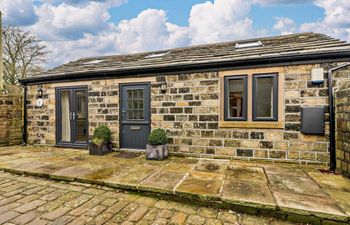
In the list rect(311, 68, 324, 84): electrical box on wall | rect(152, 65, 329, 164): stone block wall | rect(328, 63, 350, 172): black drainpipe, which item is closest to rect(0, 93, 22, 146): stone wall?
rect(152, 65, 329, 164): stone block wall

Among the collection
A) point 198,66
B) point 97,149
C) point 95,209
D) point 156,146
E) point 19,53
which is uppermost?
point 19,53

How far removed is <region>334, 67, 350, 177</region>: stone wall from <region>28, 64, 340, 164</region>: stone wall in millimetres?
321

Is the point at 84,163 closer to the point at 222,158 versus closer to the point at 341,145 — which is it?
the point at 222,158

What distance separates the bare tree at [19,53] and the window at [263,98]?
1602 cm

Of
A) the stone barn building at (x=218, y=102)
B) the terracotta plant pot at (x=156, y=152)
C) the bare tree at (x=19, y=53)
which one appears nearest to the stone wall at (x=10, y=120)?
the stone barn building at (x=218, y=102)

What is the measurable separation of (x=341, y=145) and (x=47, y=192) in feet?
18.3

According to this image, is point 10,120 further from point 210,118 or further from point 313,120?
point 313,120

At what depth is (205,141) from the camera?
508 centimetres

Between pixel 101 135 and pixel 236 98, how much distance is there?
3.95 metres

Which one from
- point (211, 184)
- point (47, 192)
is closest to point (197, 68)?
point (211, 184)

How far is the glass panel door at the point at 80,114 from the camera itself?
6.57 meters

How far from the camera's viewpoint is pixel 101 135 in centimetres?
557

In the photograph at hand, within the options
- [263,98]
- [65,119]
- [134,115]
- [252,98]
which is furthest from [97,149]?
[263,98]

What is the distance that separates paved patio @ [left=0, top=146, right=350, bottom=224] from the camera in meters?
2.49
